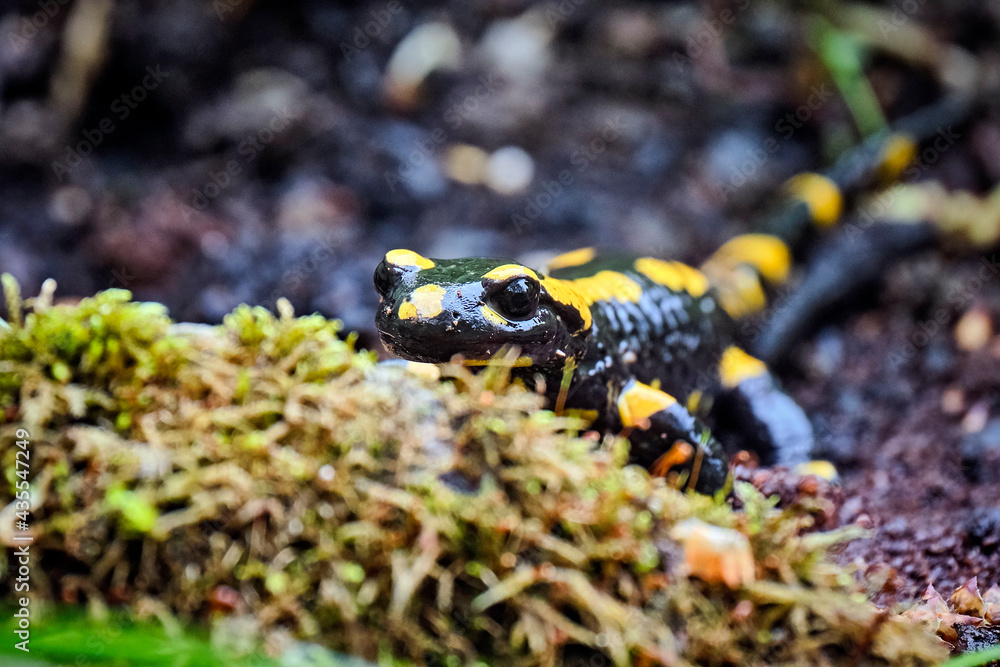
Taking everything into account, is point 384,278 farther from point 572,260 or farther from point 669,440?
point 572,260

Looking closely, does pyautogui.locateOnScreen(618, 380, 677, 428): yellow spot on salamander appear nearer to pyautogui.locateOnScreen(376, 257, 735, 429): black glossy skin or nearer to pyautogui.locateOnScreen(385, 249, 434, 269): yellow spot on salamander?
pyautogui.locateOnScreen(376, 257, 735, 429): black glossy skin

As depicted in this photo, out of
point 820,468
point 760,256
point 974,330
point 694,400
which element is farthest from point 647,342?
point 974,330

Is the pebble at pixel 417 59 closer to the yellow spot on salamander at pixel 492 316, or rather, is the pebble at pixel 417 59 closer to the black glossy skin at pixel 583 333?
the black glossy skin at pixel 583 333

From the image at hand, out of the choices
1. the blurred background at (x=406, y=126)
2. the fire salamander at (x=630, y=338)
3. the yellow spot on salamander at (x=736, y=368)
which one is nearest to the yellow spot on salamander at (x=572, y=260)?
the fire salamander at (x=630, y=338)

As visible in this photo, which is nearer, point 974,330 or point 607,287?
point 607,287

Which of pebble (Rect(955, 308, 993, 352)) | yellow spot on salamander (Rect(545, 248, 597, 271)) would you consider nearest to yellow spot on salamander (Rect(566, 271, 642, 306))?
yellow spot on salamander (Rect(545, 248, 597, 271))
